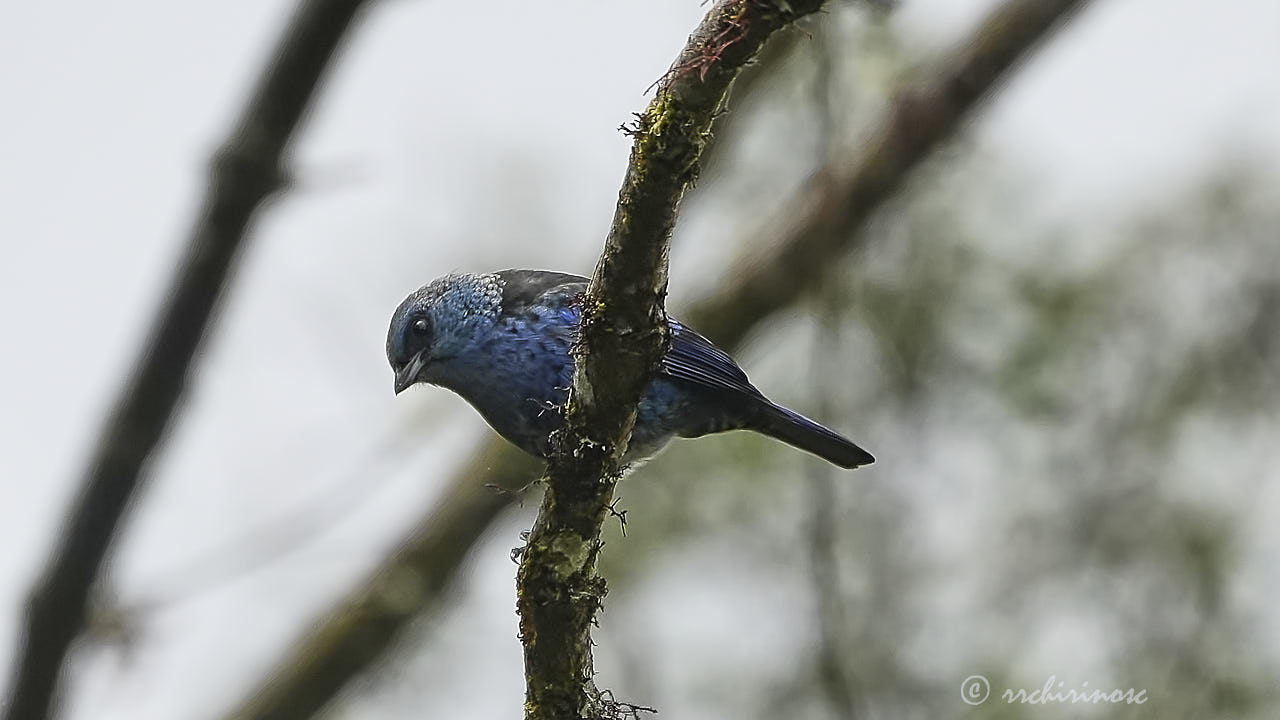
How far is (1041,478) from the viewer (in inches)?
289

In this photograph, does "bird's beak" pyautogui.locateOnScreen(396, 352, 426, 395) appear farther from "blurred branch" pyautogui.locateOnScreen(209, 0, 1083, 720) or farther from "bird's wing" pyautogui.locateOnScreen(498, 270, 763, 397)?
"blurred branch" pyautogui.locateOnScreen(209, 0, 1083, 720)

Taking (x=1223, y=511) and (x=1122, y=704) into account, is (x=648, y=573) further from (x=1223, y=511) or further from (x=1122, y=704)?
(x=1223, y=511)

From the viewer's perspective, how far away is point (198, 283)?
2291mm

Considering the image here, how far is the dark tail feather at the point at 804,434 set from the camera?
4.98 metres

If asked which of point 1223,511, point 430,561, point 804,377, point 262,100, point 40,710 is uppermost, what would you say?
point 804,377

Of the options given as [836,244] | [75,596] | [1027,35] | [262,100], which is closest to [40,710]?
[75,596]

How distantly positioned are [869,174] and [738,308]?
2.55ft

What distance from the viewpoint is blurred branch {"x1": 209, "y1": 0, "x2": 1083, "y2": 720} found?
5.21m

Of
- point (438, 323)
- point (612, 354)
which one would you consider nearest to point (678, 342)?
point (438, 323)

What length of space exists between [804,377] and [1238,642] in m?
2.54

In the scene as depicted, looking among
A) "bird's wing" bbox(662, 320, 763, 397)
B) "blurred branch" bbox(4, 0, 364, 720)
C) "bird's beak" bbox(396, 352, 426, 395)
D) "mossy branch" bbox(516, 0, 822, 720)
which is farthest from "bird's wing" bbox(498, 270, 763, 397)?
"blurred branch" bbox(4, 0, 364, 720)

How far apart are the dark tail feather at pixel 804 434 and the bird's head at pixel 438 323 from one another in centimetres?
108

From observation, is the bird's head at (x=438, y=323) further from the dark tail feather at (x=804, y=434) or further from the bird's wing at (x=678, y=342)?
the dark tail feather at (x=804, y=434)

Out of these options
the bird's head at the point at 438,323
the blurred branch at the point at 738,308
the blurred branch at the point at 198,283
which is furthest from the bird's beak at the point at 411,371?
the blurred branch at the point at 198,283
